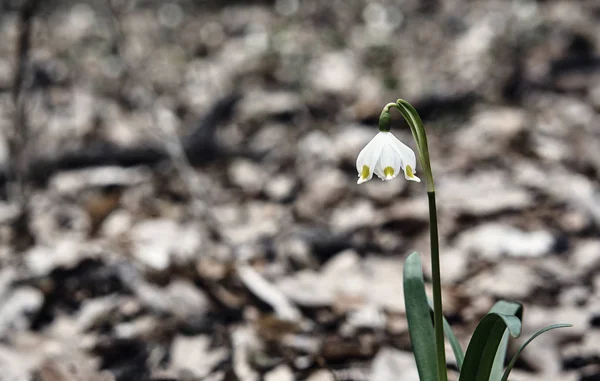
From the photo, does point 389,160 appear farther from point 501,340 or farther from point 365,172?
point 501,340

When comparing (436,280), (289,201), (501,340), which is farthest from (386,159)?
(289,201)

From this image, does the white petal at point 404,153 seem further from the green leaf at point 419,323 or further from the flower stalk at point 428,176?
the green leaf at point 419,323

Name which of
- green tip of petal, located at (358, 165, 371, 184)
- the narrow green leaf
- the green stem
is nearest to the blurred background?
the narrow green leaf

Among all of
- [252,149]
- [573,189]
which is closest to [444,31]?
[252,149]

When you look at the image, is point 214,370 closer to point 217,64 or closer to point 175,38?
point 217,64

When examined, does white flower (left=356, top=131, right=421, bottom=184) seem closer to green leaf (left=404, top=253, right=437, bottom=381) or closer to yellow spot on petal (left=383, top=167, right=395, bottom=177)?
yellow spot on petal (left=383, top=167, right=395, bottom=177)

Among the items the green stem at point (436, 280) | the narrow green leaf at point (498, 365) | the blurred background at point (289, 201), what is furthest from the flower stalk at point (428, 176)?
the blurred background at point (289, 201)
